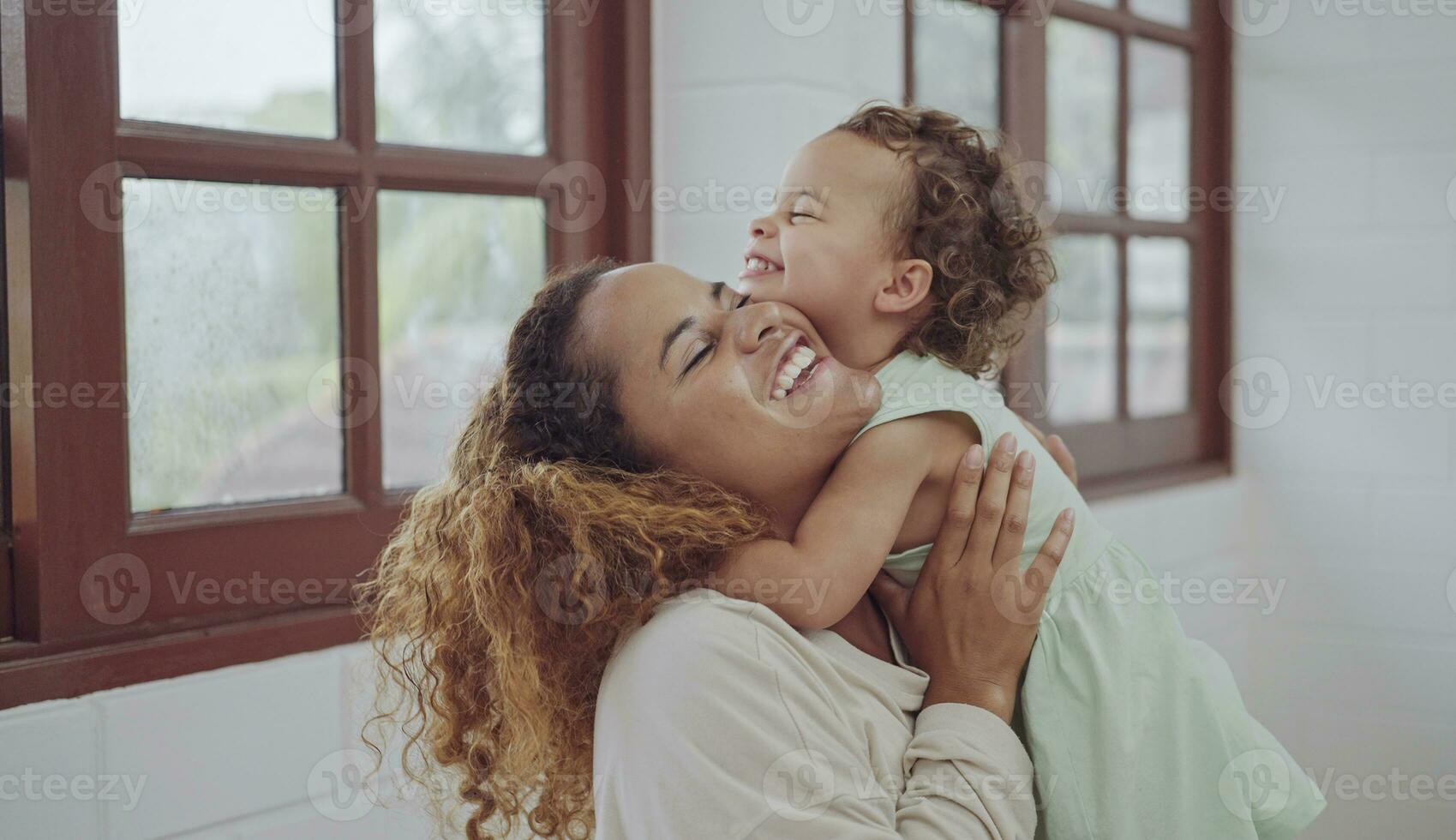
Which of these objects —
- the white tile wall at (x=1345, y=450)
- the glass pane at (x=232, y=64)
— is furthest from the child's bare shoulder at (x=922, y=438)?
the white tile wall at (x=1345, y=450)

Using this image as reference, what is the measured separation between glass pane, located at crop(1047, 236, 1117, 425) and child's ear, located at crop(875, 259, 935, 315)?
1.33 metres

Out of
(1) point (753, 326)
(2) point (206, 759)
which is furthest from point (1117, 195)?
(2) point (206, 759)

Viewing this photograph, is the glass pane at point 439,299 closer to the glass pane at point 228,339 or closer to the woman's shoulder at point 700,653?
the glass pane at point 228,339

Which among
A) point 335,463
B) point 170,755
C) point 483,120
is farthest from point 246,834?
point 483,120

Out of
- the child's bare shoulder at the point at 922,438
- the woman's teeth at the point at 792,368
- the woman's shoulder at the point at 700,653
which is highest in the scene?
the woman's teeth at the point at 792,368

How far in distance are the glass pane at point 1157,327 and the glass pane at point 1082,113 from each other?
189mm

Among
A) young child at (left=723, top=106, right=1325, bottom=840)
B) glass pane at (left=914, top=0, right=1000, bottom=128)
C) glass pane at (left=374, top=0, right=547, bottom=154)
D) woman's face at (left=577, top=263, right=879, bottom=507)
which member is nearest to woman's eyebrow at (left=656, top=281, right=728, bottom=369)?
woman's face at (left=577, top=263, right=879, bottom=507)

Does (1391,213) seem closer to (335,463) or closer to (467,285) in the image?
(467,285)

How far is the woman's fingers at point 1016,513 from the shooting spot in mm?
1199

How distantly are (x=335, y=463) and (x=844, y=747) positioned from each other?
2.89 feet

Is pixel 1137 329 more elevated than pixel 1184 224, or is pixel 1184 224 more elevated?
pixel 1184 224

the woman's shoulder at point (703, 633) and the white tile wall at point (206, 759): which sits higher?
the woman's shoulder at point (703, 633)

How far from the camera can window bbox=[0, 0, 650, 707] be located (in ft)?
4.43

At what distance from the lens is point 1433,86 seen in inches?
106
